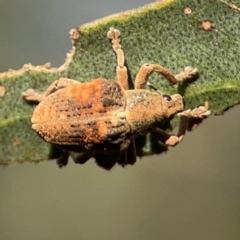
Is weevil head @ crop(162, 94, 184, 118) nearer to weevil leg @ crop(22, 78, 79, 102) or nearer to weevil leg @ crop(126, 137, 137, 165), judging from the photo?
weevil leg @ crop(126, 137, 137, 165)

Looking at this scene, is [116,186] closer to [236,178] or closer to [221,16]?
[236,178]

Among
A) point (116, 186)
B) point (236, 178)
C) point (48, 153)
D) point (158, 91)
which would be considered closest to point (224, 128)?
point (236, 178)

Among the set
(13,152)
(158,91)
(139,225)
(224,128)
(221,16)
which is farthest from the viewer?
(139,225)

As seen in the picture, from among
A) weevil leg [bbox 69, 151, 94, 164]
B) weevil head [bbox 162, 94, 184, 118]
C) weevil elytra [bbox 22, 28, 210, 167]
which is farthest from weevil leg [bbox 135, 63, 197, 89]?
weevil leg [bbox 69, 151, 94, 164]

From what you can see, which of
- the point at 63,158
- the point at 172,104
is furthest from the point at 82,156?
the point at 172,104

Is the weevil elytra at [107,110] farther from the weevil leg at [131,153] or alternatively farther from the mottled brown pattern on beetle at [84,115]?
the weevil leg at [131,153]

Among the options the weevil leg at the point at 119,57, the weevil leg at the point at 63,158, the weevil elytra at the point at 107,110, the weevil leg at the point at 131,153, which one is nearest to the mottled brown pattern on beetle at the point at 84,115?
the weevil elytra at the point at 107,110
